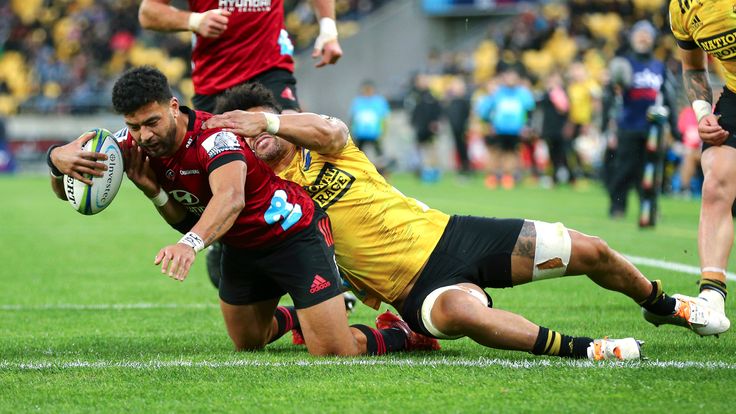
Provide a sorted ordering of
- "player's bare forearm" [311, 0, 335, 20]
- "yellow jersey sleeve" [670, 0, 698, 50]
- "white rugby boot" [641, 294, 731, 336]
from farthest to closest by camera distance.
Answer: "player's bare forearm" [311, 0, 335, 20] → "yellow jersey sleeve" [670, 0, 698, 50] → "white rugby boot" [641, 294, 731, 336]

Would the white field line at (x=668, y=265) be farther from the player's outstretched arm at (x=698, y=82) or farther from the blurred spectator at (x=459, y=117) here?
the blurred spectator at (x=459, y=117)

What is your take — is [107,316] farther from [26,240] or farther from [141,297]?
[26,240]

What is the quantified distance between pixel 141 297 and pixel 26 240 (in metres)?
5.32

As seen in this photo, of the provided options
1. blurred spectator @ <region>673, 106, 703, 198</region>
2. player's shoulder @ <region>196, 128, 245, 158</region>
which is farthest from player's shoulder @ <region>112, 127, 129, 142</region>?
blurred spectator @ <region>673, 106, 703, 198</region>

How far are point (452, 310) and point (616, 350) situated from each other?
2.50 ft

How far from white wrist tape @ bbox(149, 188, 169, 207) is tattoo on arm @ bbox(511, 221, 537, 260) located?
1731 millimetres

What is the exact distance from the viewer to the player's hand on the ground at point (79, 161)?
5274 millimetres

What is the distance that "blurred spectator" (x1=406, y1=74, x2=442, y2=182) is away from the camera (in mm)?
28523

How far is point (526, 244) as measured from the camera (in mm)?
5586

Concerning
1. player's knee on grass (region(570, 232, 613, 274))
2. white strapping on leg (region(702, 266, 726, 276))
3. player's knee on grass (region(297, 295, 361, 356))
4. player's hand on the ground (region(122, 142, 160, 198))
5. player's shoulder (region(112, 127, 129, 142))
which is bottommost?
player's knee on grass (region(297, 295, 361, 356))

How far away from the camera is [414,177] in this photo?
98.2 feet

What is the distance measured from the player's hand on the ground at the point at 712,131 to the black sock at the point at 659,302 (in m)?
1.17

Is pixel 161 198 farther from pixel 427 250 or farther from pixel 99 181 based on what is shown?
pixel 427 250

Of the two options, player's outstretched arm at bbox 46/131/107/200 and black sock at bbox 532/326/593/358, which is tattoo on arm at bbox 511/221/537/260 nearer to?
black sock at bbox 532/326/593/358
